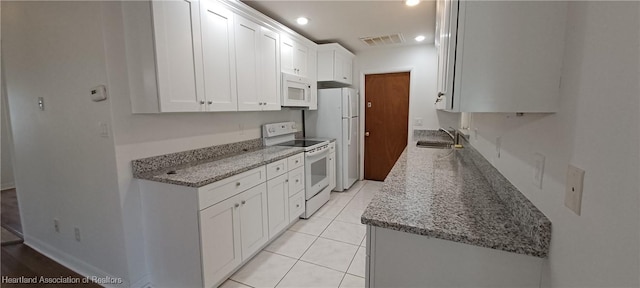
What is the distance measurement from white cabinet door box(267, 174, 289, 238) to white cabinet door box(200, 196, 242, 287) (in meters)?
0.45

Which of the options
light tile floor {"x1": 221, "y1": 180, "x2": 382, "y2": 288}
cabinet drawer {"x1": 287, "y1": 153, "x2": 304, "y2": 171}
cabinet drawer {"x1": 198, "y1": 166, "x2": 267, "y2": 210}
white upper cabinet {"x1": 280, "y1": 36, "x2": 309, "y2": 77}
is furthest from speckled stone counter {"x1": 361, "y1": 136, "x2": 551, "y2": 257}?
white upper cabinet {"x1": 280, "y1": 36, "x2": 309, "y2": 77}

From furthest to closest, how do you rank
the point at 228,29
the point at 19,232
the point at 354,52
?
the point at 354,52, the point at 19,232, the point at 228,29

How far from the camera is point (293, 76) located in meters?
3.23

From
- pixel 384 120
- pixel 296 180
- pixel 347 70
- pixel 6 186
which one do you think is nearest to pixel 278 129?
pixel 296 180

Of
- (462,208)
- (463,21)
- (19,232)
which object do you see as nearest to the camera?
(463,21)

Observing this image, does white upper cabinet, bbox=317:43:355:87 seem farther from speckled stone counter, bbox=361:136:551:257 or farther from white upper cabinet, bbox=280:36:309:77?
speckled stone counter, bbox=361:136:551:257

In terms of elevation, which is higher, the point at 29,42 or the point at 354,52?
the point at 354,52

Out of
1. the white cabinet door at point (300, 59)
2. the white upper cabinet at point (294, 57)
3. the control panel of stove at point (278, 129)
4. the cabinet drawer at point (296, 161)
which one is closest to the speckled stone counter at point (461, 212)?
the cabinet drawer at point (296, 161)

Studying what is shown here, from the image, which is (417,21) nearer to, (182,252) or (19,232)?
(182,252)

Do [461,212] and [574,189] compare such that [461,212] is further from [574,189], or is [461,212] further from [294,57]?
[294,57]

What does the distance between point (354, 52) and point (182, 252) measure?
152 inches

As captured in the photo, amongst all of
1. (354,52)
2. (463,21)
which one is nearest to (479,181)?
(463,21)

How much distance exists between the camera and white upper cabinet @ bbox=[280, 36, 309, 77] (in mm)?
3117

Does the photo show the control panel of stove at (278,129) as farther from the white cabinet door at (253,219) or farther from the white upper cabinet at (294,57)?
the white cabinet door at (253,219)
